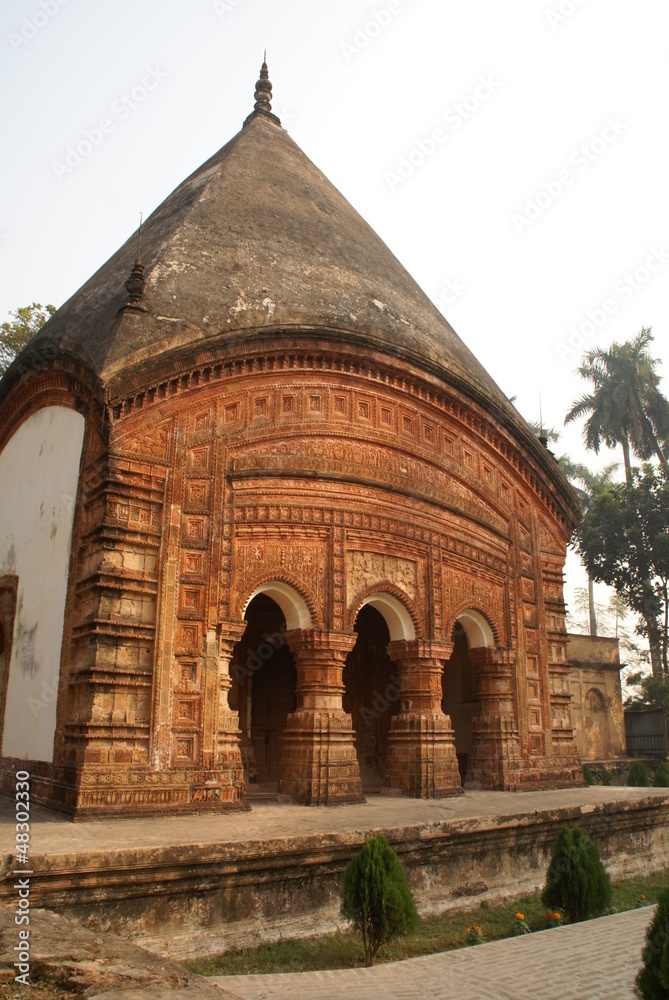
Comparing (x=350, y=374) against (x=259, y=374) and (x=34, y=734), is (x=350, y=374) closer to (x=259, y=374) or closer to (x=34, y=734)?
(x=259, y=374)

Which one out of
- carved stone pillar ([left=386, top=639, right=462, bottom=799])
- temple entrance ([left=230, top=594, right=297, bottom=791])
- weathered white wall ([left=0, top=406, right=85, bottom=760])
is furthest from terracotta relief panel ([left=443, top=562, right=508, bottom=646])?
weathered white wall ([left=0, top=406, right=85, bottom=760])

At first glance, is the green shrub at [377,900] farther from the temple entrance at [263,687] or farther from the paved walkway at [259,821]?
the temple entrance at [263,687]

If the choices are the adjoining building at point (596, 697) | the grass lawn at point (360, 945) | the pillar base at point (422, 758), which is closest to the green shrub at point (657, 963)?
the grass lawn at point (360, 945)

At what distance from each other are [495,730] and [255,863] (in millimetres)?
5929

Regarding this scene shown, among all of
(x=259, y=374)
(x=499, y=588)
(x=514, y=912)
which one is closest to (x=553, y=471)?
(x=499, y=588)

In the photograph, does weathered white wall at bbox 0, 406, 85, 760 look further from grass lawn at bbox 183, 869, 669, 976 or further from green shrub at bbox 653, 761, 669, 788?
green shrub at bbox 653, 761, 669, 788

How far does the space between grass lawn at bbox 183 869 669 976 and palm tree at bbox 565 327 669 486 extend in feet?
88.0

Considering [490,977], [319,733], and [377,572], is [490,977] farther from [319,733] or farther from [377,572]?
[377,572]

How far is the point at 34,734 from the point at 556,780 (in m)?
7.02

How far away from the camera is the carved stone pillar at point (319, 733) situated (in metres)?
8.77

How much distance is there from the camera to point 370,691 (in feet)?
42.2

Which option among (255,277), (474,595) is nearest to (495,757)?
(474,595)

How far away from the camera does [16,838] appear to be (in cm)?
571

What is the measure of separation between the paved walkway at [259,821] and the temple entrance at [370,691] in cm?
267
